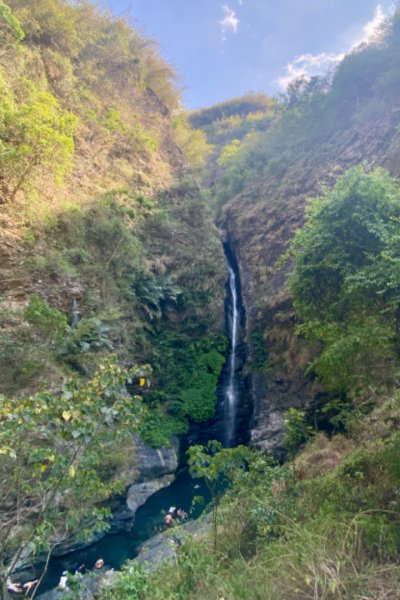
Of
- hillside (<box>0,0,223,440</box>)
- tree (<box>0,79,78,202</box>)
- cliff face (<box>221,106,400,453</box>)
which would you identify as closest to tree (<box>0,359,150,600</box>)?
hillside (<box>0,0,223,440</box>)

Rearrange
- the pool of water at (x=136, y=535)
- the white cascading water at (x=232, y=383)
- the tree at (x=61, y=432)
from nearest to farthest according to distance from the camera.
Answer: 1. the tree at (x=61, y=432)
2. the pool of water at (x=136, y=535)
3. the white cascading water at (x=232, y=383)

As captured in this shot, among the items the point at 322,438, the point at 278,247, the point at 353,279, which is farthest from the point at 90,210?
the point at 322,438

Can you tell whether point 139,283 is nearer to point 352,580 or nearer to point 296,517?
point 296,517

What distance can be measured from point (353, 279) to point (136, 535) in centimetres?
731

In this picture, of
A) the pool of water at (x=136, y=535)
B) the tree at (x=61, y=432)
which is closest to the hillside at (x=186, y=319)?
the tree at (x=61, y=432)

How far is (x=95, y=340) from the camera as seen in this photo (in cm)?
823

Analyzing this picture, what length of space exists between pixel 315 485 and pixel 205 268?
Result: 10720mm

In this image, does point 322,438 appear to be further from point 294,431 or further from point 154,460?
point 154,460

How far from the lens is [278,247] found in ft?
47.9

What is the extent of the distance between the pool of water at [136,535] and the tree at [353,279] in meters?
3.37

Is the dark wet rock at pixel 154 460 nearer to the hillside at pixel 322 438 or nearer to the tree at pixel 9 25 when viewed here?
the hillside at pixel 322 438

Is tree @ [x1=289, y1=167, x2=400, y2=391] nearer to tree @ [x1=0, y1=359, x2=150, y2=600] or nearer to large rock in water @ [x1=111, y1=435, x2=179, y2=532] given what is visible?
tree @ [x1=0, y1=359, x2=150, y2=600]

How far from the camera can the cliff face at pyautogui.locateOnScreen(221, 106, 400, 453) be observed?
10391 mm

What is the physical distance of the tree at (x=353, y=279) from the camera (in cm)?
476
